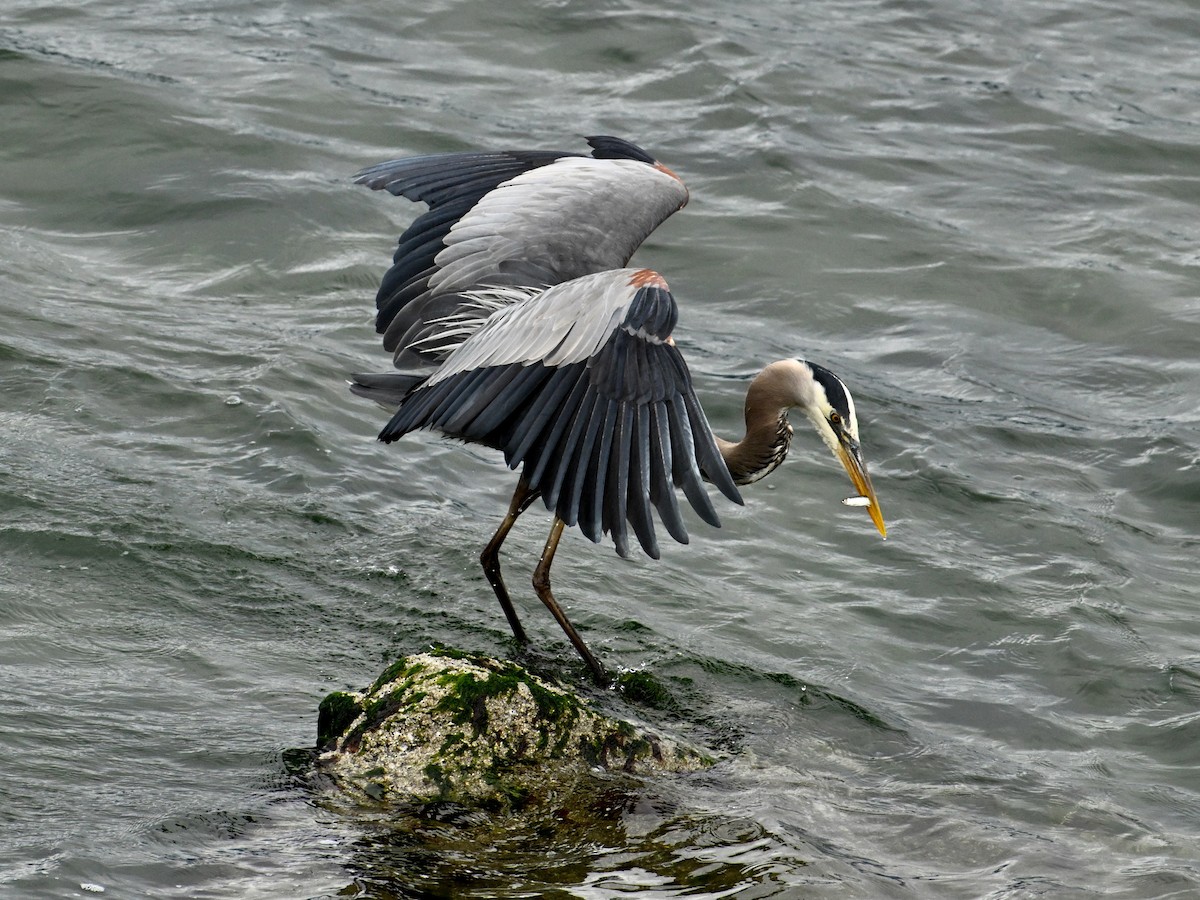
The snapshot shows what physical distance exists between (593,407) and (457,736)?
1099 millimetres

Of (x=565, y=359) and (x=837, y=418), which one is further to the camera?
(x=837, y=418)

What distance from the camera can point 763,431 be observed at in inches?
257

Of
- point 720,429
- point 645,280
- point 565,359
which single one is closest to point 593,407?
point 565,359

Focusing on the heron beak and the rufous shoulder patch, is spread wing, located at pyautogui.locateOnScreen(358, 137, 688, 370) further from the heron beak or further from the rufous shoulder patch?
the heron beak

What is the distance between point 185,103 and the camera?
11258 millimetres

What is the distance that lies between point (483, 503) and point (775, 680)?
1952 mm

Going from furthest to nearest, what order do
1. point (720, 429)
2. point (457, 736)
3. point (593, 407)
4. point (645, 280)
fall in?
point (720, 429) → point (645, 280) → point (593, 407) → point (457, 736)

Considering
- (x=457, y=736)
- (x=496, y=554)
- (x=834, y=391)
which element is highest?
(x=834, y=391)

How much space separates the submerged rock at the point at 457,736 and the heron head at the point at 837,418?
1906mm

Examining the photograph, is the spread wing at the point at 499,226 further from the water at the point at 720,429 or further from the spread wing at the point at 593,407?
the water at the point at 720,429

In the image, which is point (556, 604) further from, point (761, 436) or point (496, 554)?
point (761, 436)

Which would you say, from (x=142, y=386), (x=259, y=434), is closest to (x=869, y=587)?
(x=259, y=434)

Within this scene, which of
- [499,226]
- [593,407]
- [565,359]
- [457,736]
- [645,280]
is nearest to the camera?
[457,736]

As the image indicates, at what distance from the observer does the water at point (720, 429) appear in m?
4.77
